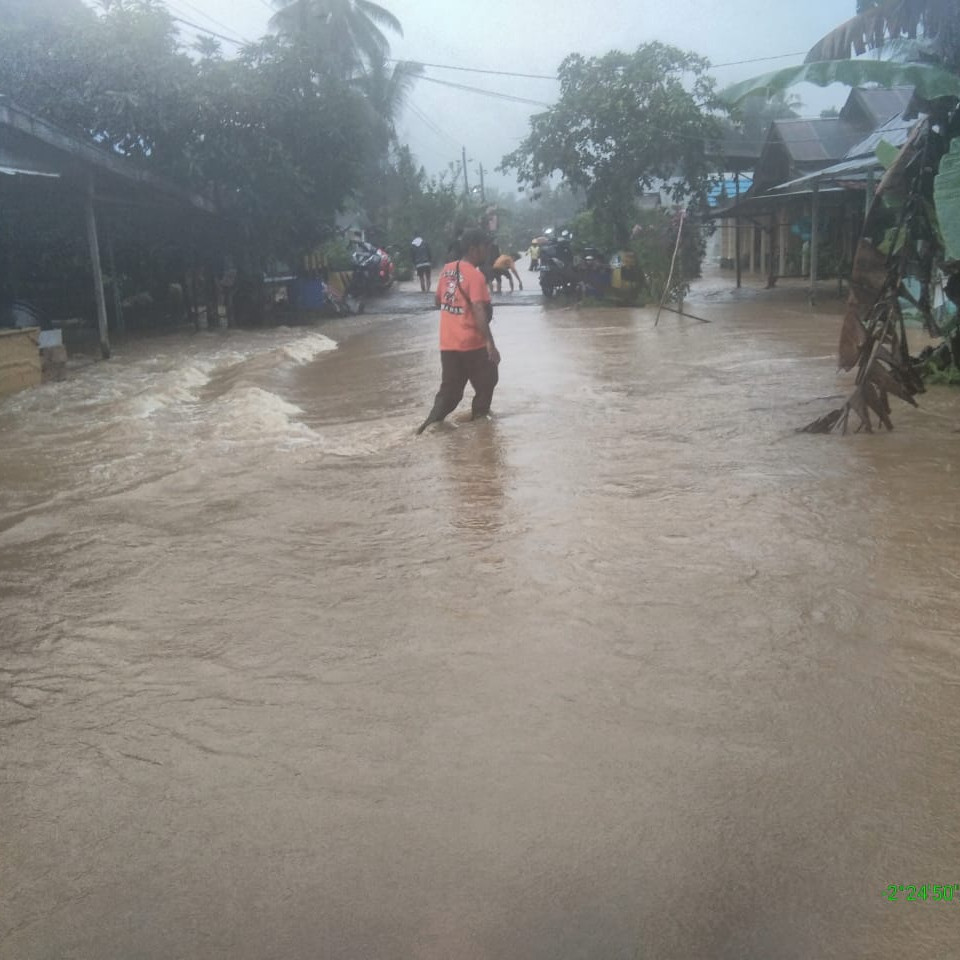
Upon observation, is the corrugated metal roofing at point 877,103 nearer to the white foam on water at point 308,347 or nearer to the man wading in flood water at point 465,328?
the white foam on water at point 308,347

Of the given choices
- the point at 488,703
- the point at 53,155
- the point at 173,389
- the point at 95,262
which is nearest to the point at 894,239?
the point at 488,703

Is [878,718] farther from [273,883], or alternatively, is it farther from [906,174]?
[906,174]

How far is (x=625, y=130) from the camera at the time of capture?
26.2m

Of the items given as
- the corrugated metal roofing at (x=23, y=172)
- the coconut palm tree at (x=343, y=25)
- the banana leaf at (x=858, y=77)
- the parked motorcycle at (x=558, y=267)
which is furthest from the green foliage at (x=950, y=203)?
the coconut palm tree at (x=343, y=25)

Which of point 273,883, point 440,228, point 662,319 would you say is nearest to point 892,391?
point 273,883

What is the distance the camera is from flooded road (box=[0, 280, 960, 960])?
2.64 meters

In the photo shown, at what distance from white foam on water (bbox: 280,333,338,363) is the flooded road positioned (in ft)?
26.0

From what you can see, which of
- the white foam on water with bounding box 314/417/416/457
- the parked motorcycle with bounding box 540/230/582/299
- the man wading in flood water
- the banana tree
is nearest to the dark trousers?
the man wading in flood water

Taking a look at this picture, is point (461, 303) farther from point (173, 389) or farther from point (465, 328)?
point (173, 389)

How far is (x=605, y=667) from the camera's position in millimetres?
4016

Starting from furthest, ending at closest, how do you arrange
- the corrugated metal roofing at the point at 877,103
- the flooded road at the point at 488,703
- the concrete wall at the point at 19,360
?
the corrugated metal roofing at the point at 877,103
the concrete wall at the point at 19,360
the flooded road at the point at 488,703

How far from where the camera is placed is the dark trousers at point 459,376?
347 inches

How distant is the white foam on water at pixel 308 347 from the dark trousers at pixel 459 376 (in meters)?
6.87

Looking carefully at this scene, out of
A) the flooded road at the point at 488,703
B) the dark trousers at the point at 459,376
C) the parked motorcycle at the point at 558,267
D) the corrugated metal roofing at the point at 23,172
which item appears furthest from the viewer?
the parked motorcycle at the point at 558,267
